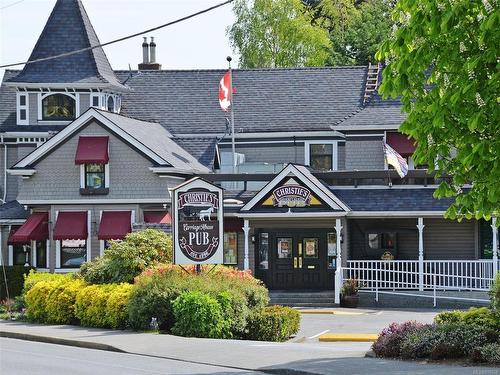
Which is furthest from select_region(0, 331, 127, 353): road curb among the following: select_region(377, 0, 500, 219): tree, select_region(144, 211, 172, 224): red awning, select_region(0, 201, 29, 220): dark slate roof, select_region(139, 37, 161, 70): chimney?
select_region(139, 37, 161, 70): chimney

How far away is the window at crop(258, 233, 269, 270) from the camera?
42812mm

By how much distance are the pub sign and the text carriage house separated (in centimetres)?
847

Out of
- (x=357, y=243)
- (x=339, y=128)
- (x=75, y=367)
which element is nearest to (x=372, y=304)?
(x=357, y=243)

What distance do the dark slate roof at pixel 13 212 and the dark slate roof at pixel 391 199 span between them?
42.0ft

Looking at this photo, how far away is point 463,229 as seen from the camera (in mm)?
42469

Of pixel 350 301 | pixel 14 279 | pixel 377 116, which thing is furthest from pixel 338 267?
pixel 14 279

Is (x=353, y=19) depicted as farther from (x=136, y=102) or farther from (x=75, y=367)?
(x=75, y=367)

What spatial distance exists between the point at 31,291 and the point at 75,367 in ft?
36.8

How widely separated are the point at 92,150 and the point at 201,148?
708cm

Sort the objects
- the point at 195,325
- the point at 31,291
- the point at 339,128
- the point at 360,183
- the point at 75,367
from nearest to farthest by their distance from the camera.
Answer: the point at 75,367 → the point at 195,325 → the point at 31,291 → the point at 360,183 → the point at 339,128

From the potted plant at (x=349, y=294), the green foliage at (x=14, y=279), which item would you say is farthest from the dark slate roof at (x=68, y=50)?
the potted plant at (x=349, y=294)

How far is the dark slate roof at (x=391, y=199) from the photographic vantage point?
134ft

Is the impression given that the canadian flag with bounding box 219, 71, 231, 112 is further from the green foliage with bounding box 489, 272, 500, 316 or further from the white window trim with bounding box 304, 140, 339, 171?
the green foliage with bounding box 489, 272, 500, 316

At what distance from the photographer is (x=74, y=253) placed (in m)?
44.2
